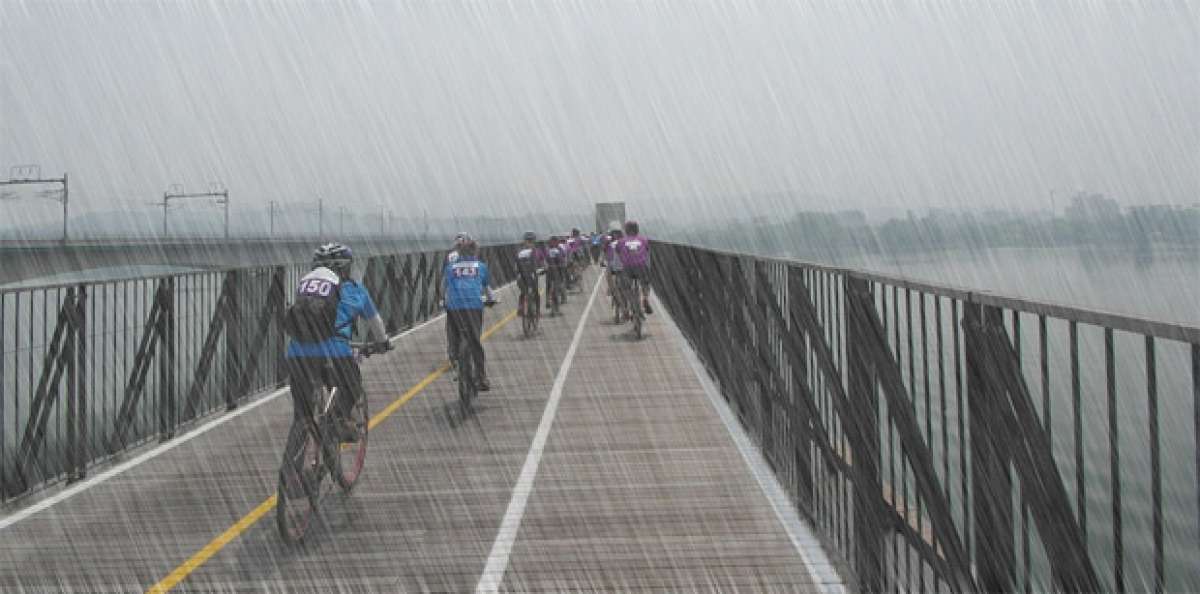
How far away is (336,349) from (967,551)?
4.51 metres

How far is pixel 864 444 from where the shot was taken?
5.16m

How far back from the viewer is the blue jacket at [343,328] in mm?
6832

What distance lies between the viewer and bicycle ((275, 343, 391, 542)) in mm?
6316

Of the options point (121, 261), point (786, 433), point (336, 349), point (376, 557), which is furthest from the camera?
point (121, 261)

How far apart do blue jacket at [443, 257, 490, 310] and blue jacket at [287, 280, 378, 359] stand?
4751mm

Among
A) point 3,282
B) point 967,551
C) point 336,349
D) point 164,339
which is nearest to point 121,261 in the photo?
point 3,282

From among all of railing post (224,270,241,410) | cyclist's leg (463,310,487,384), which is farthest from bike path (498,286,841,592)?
railing post (224,270,241,410)

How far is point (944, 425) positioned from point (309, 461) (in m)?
4.15

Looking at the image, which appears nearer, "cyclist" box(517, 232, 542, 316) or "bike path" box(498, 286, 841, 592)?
"bike path" box(498, 286, 841, 592)

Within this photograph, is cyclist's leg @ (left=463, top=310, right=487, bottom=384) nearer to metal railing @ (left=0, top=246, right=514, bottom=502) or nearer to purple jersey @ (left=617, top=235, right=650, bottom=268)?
metal railing @ (left=0, top=246, right=514, bottom=502)

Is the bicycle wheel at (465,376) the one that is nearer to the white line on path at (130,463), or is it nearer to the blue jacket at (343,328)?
the white line on path at (130,463)

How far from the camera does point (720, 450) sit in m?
9.24

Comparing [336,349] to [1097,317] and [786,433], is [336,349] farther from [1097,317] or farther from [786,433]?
[1097,317]

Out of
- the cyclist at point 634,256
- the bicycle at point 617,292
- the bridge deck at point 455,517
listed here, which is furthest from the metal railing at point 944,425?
the bicycle at point 617,292
